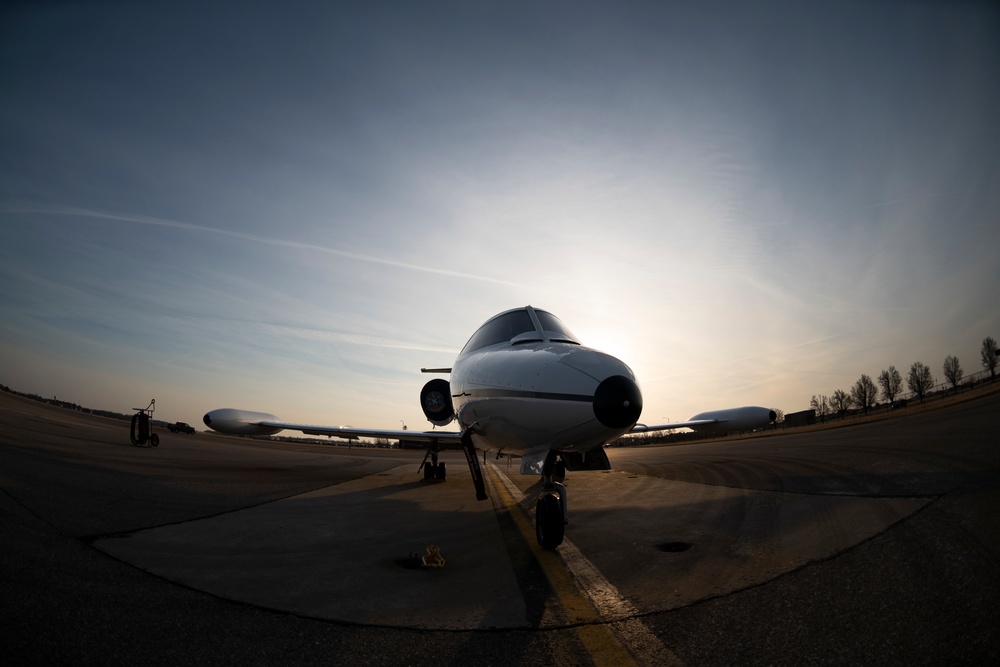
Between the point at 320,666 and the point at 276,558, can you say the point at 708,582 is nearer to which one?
the point at 320,666

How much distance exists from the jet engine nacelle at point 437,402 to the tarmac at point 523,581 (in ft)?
19.8

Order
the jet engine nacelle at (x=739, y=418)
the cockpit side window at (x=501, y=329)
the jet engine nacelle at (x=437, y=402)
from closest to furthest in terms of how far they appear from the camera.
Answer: the cockpit side window at (x=501, y=329), the jet engine nacelle at (x=739, y=418), the jet engine nacelle at (x=437, y=402)

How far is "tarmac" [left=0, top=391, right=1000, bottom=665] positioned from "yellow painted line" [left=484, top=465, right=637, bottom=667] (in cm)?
2

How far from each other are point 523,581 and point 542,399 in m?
1.71

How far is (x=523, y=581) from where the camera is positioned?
3.72m

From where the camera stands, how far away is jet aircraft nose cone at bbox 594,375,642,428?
4016mm

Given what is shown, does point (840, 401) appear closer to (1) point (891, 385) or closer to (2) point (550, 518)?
(1) point (891, 385)

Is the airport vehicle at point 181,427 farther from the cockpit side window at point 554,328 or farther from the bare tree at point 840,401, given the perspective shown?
the bare tree at point 840,401

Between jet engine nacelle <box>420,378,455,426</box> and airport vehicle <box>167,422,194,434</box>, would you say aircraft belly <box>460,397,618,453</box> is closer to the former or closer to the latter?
jet engine nacelle <box>420,378,455,426</box>

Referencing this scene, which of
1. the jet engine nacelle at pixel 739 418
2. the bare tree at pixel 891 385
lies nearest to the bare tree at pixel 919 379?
the bare tree at pixel 891 385

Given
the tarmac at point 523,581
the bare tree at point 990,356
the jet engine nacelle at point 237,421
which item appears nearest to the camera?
the tarmac at point 523,581

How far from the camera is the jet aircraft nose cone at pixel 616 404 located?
402 centimetres

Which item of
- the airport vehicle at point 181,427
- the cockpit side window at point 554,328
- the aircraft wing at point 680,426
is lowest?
the airport vehicle at point 181,427

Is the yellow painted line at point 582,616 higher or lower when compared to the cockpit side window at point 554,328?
lower
